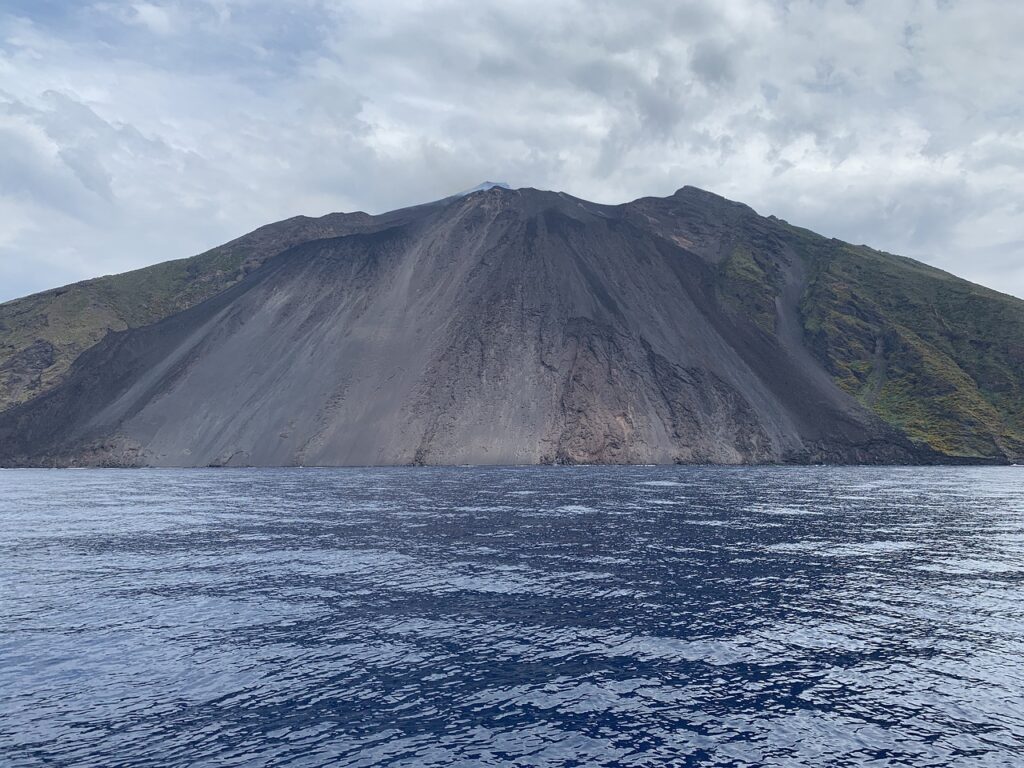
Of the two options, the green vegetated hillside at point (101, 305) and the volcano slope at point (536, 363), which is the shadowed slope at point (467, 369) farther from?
the green vegetated hillside at point (101, 305)

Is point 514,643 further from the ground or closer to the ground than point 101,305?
closer to the ground

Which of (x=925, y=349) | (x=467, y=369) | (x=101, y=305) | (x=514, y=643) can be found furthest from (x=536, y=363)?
(x=101, y=305)

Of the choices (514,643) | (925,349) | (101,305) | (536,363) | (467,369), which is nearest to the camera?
(514,643)

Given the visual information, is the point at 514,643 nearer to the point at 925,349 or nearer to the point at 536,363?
the point at 536,363

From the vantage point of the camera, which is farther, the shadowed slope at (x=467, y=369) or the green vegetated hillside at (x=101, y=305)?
the green vegetated hillside at (x=101, y=305)

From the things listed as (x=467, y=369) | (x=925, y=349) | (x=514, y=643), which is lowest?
(x=514, y=643)

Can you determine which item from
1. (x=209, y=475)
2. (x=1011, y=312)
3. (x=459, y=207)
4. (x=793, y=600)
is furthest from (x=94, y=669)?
(x=1011, y=312)

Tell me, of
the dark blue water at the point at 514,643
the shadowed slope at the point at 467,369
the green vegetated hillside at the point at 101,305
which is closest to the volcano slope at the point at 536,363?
the shadowed slope at the point at 467,369
